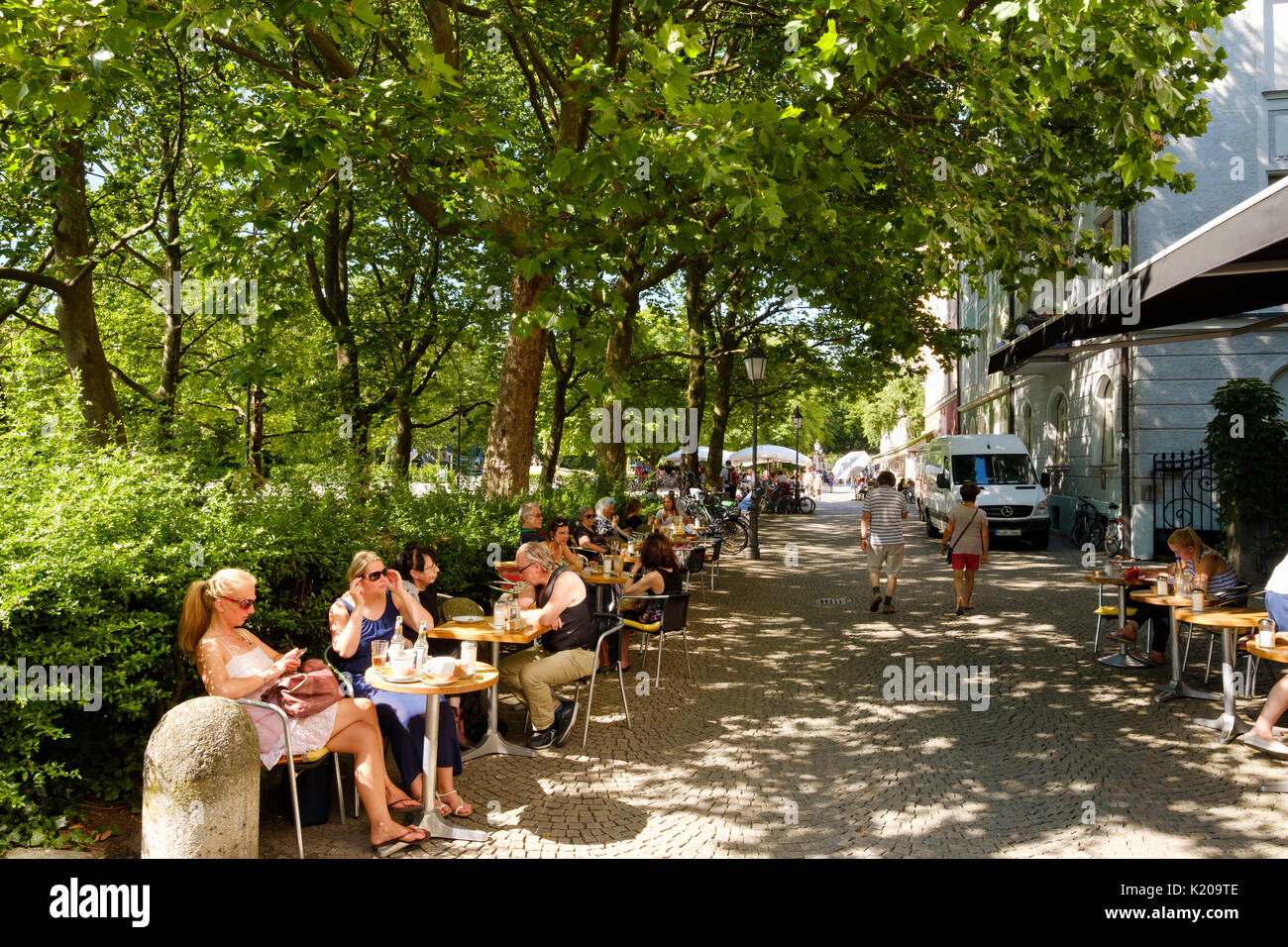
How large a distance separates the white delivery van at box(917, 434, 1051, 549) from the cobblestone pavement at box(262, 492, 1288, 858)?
1036 cm

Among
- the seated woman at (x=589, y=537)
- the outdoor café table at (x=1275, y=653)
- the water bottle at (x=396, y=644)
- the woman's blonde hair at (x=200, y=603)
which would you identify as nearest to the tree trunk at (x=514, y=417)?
the seated woman at (x=589, y=537)

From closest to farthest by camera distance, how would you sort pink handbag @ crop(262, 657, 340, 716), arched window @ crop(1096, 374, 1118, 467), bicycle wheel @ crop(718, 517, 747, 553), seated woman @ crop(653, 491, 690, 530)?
pink handbag @ crop(262, 657, 340, 716), seated woman @ crop(653, 491, 690, 530), bicycle wheel @ crop(718, 517, 747, 553), arched window @ crop(1096, 374, 1118, 467)

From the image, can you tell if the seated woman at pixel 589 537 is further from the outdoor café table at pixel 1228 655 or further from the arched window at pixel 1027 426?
the arched window at pixel 1027 426

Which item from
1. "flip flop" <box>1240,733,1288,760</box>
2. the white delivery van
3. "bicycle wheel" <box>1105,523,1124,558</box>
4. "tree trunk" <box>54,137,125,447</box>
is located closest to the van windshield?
the white delivery van

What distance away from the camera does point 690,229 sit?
26.1 feet

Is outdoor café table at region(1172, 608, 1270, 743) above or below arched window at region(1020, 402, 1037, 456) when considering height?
below

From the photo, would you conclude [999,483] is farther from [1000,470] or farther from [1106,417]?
[1106,417]

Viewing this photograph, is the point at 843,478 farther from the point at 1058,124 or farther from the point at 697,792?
the point at 697,792

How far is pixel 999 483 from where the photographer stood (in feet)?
66.3

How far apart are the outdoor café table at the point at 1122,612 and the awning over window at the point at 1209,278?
8.96 ft

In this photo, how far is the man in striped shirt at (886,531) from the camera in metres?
11.9

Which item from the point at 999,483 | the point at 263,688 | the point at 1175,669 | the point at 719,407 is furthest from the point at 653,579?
the point at 719,407

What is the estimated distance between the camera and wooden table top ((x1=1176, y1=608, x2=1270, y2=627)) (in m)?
6.21

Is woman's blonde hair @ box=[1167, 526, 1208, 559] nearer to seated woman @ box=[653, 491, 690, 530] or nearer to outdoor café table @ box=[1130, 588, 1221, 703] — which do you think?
outdoor café table @ box=[1130, 588, 1221, 703]
